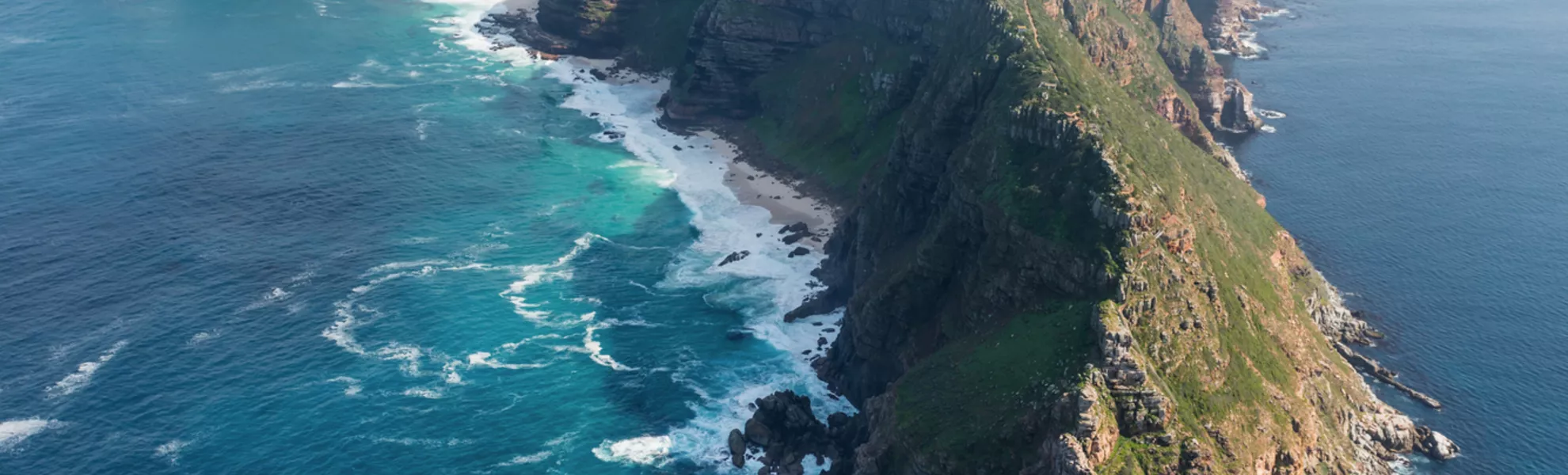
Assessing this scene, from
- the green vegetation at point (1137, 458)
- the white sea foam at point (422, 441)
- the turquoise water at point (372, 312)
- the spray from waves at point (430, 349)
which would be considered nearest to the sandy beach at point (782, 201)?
the turquoise water at point (372, 312)

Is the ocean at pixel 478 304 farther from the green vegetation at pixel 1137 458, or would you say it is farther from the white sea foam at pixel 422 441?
→ the green vegetation at pixel 1137 458

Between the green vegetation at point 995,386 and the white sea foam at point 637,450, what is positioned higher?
the green vegetation at point 995,386

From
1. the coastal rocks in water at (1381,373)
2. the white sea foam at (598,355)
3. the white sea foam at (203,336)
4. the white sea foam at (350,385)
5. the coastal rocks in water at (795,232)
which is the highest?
the coastal rocks in water at (1381,373)

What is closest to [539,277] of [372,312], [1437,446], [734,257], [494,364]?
[372,312]

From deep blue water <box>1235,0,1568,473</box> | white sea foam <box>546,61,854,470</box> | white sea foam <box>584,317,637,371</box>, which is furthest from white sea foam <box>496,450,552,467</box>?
deep blue water <box>1235,0,1568,473</box>

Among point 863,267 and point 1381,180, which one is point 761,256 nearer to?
point 863,267

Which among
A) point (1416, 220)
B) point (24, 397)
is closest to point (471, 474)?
point (24, 397)

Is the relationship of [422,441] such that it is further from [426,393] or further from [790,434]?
[790,434]
